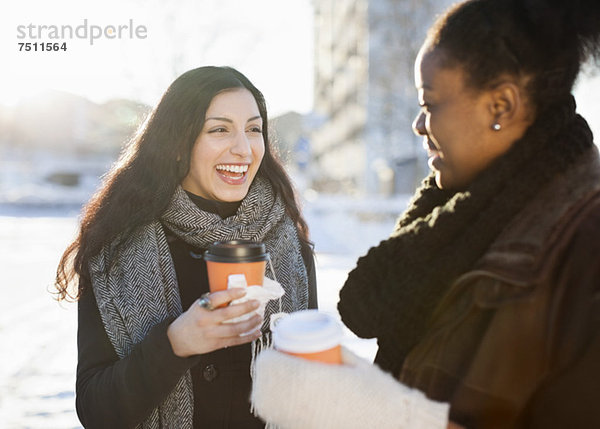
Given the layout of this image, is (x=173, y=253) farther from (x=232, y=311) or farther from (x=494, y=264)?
(x=494, y=264)

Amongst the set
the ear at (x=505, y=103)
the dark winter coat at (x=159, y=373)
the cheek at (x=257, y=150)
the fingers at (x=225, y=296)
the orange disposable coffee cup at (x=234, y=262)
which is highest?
the ear at (x=505, y=103)

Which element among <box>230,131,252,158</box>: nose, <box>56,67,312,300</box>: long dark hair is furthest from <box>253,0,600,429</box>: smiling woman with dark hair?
<box>56,67,312,300</box>: long dark hair

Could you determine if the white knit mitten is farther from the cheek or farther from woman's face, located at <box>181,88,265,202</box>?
the cheek

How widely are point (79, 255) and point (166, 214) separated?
1.26ft

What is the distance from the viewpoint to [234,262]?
1493mm

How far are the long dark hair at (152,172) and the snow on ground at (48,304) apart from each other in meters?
0.23

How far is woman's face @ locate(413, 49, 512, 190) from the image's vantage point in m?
1.20

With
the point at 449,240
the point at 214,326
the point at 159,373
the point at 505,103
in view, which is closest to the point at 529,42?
the point at 505,103

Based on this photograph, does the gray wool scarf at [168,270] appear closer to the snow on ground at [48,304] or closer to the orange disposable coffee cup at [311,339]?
the snow on ground at [48,304]

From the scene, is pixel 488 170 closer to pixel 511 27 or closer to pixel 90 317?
pixel 511 27

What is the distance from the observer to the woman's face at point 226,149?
2.13 m

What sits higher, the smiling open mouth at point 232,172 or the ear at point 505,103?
the ear at point 505,103

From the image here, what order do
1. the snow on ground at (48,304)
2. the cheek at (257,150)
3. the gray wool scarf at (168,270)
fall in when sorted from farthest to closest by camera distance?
the snow on ground at (48,304) < the cheek at (257,150) < the gray wool scarf at (168,270)

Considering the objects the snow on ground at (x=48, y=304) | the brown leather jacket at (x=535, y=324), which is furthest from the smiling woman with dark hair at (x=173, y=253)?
the brown leather jacket at (x=535, y=324)
